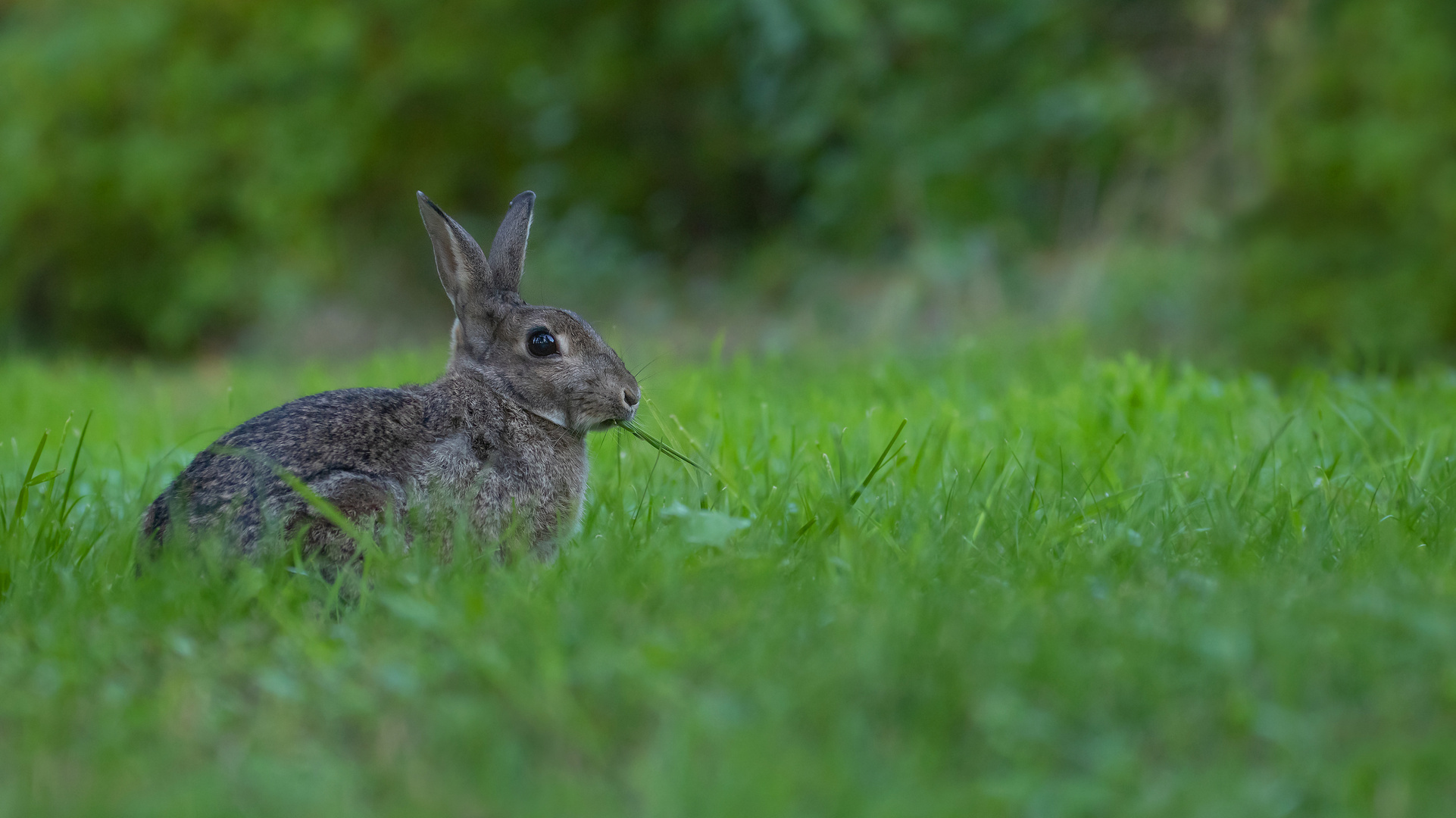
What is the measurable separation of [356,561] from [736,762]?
1525 mm

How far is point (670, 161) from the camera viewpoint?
11320 millimetres

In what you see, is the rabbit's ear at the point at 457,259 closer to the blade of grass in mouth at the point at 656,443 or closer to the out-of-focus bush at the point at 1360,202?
the blade of grass in mouth at the point at 656,443

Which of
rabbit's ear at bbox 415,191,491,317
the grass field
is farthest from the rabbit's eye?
the grass field

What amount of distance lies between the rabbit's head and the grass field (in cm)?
34

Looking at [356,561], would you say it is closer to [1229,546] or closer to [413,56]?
[1229,546]

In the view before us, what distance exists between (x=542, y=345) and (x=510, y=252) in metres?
0.38

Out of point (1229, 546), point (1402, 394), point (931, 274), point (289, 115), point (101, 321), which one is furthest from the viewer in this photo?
point (101, 321)

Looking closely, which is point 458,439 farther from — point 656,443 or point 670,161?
point 670,161

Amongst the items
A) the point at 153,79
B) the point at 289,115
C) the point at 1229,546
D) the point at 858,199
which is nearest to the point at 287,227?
the point at 289,115

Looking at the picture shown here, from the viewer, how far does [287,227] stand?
1131cm

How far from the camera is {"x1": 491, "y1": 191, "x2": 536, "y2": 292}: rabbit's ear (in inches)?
164

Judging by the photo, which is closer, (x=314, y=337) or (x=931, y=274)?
(x=931, y=274)

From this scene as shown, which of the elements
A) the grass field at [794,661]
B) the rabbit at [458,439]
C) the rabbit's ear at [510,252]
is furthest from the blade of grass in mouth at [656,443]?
the rabbit's ear at [510,252]

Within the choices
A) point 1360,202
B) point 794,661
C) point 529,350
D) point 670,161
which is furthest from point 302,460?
point 670,161
